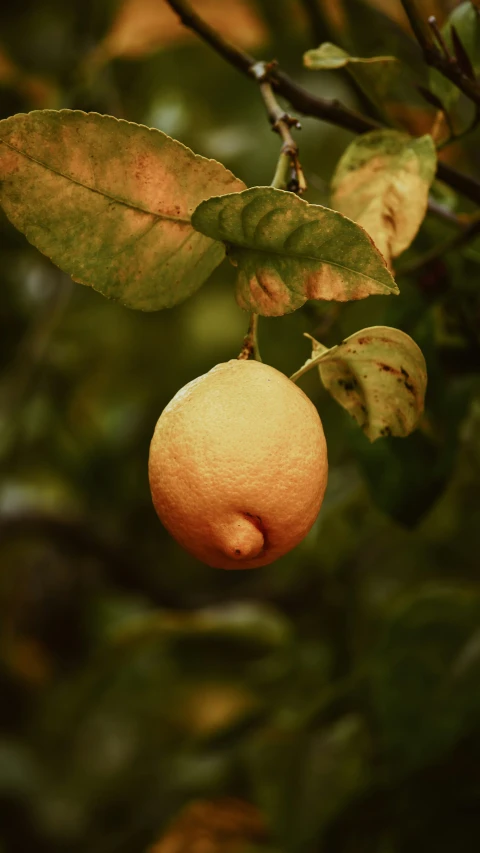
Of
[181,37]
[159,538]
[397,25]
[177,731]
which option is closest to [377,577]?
[177,731]

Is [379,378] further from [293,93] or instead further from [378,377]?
[293,93]

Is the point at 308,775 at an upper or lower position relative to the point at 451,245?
lower

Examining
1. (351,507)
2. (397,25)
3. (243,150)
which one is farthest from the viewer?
(243,150)

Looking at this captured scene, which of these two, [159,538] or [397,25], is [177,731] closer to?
[159,538]

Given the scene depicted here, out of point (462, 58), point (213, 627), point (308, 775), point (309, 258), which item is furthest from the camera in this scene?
point (213, 627)

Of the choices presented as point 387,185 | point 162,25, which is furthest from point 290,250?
point 162,25

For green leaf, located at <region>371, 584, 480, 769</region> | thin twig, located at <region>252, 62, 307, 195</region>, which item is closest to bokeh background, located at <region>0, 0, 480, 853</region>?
green leaf, located at <region>371, 584, 480, 769</region>

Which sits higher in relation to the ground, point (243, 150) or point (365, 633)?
point (243, 150)
